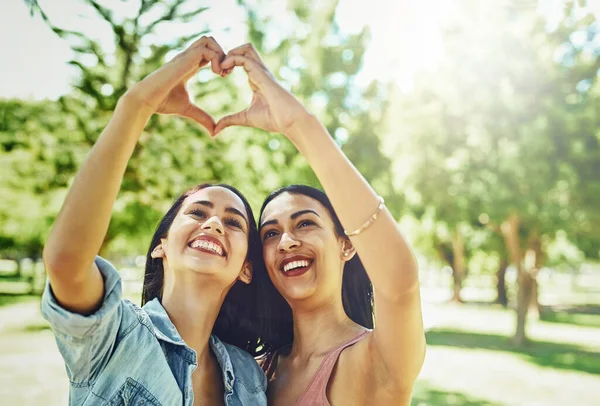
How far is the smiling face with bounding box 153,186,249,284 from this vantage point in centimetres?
239

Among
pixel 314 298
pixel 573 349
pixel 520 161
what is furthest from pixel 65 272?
pixel 573 349

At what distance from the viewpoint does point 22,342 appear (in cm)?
1334

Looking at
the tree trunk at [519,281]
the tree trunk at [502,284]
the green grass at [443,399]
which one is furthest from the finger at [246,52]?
the tree trunk at [502,284]

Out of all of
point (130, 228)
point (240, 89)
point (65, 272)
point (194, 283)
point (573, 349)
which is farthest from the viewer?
point (573, 349)

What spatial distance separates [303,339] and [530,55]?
11.4 meters

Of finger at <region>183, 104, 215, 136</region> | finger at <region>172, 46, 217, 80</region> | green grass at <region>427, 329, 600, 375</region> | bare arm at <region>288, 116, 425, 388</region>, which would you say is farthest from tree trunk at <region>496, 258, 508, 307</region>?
finger at <region>172, 46, 217, 80</region>

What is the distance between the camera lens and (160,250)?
267 centimetres

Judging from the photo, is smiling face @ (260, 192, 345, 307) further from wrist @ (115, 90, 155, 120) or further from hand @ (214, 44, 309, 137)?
wrist @ (115, 90, 155, 120)

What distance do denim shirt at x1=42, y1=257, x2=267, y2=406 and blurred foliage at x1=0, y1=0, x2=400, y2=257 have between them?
607 centimetres

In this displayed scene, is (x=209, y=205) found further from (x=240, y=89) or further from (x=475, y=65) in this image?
(x=475, y=65)

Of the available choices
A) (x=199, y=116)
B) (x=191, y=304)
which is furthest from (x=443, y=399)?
(x=199, y=116)

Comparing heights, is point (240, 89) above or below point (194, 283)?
above

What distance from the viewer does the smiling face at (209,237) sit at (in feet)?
7.85

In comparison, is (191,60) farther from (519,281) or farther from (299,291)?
(519,281)
